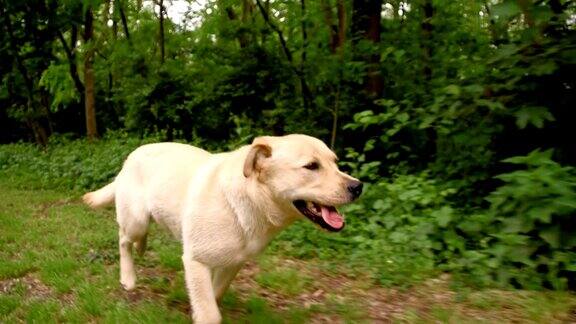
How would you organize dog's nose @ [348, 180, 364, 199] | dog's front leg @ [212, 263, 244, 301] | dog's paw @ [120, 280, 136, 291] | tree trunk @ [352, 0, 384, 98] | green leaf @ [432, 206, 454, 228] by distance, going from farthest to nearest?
tree trunk @ [352, 0, 384, 98], green leaf @ [432, 206, 454, 228], dog's paw @ [120, 280, 136, 291], dog's front leg @ [212, 263, 244, 301], dog's nose @ [348, 180, 364, 199]

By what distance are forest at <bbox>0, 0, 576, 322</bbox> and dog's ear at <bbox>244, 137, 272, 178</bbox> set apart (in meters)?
1.88

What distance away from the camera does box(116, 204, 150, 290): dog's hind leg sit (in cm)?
492

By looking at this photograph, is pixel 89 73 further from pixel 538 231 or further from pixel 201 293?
pixel 538 231

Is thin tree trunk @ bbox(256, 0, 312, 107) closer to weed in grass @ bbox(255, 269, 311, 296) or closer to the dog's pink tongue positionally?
weed in grass @ bbox(255, 269, 311, 296)

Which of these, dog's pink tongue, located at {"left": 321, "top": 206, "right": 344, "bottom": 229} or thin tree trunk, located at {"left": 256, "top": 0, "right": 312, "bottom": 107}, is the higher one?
thin tree trunk, located at {"left": 256, "top": 0, "right": 312, "bottom": 107}

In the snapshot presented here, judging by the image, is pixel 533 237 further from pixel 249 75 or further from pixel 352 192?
pixel 249 75

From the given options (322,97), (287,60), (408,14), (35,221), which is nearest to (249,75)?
(287,60)

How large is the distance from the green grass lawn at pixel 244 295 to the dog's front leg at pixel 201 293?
56 centimetres

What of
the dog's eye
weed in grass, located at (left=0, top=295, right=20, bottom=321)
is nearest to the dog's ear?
the dog's eye

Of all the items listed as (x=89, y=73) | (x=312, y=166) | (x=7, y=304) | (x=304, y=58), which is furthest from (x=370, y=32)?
(x=89, y=73)

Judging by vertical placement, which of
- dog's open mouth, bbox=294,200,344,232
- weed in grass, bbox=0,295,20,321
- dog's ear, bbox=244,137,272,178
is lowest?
weed in grass, bbox=0,295,20,321

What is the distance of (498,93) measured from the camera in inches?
232

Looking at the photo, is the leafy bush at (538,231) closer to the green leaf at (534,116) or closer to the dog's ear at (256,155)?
the green leaf at (534,116)

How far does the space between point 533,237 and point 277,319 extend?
2339mm
